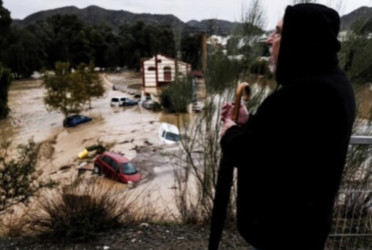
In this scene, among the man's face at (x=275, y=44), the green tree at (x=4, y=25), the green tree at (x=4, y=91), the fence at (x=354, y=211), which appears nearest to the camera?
the man's face at (x=275, y=44)

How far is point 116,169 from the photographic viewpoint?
33.5ft

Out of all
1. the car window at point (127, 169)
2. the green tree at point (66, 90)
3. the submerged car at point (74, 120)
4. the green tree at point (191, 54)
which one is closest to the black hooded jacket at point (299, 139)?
the green tree at point (191, 54)

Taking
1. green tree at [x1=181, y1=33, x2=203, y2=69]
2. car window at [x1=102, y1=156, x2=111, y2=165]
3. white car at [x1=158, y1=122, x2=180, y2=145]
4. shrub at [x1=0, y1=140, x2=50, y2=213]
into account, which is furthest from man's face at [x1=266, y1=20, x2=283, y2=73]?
car window at [x1=102, y1=156, x2=111, y2=165]

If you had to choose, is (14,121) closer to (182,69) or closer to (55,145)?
(55,145)

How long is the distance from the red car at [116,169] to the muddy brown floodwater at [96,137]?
33cm

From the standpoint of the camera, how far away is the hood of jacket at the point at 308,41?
112 cm

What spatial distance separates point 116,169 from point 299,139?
31.1 ft

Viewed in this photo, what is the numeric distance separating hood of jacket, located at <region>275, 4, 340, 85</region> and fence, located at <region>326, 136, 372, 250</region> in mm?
1325

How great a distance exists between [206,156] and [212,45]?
4.35 ft

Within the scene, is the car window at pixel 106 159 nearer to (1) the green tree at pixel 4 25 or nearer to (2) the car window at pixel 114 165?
(2) the car window at pixel 114 165

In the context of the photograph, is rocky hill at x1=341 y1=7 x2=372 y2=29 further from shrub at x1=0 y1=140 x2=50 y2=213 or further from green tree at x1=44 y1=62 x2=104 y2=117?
green tree at x1=44 y1=62 x2=104 y2=117

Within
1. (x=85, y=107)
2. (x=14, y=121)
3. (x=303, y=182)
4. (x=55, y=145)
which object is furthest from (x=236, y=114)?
(x=85, y=107)

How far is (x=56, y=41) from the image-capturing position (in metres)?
48.7

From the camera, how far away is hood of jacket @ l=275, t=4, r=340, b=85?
1.12m
